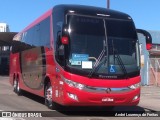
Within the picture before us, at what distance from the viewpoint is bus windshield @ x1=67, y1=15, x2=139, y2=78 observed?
1132cm

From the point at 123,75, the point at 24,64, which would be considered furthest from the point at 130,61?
the point at 24,64

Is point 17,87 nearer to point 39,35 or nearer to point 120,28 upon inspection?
point 39,35

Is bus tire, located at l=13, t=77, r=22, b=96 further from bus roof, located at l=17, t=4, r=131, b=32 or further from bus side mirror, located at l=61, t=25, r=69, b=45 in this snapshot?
bus side mirror, located at l=61, t=25, r=69, b=45

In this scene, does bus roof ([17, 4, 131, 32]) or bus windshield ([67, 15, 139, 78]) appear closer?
bus windshield ([67, 15, 139, 78])

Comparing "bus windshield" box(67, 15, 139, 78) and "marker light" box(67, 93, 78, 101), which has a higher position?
"bus windshield" box(67, 15, 139, 78)

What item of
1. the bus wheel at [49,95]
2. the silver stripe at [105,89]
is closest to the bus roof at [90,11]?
the silver stripe at [105,89]

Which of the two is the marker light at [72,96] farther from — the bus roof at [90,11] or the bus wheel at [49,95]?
the bus roof at [90,11]

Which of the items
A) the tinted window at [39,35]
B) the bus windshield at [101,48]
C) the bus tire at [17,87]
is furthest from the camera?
the bus tire at [17,87]

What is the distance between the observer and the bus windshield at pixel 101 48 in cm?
1132

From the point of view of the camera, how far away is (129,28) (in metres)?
12.2

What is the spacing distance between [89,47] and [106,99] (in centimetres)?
160

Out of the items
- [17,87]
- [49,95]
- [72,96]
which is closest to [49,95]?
[49,95]

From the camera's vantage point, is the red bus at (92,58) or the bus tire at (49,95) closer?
the red bus at (92,58)

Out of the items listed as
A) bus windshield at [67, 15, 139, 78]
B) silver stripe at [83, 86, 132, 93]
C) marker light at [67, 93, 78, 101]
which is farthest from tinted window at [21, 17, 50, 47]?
silver stripe at [83, 86, 132, 93]
